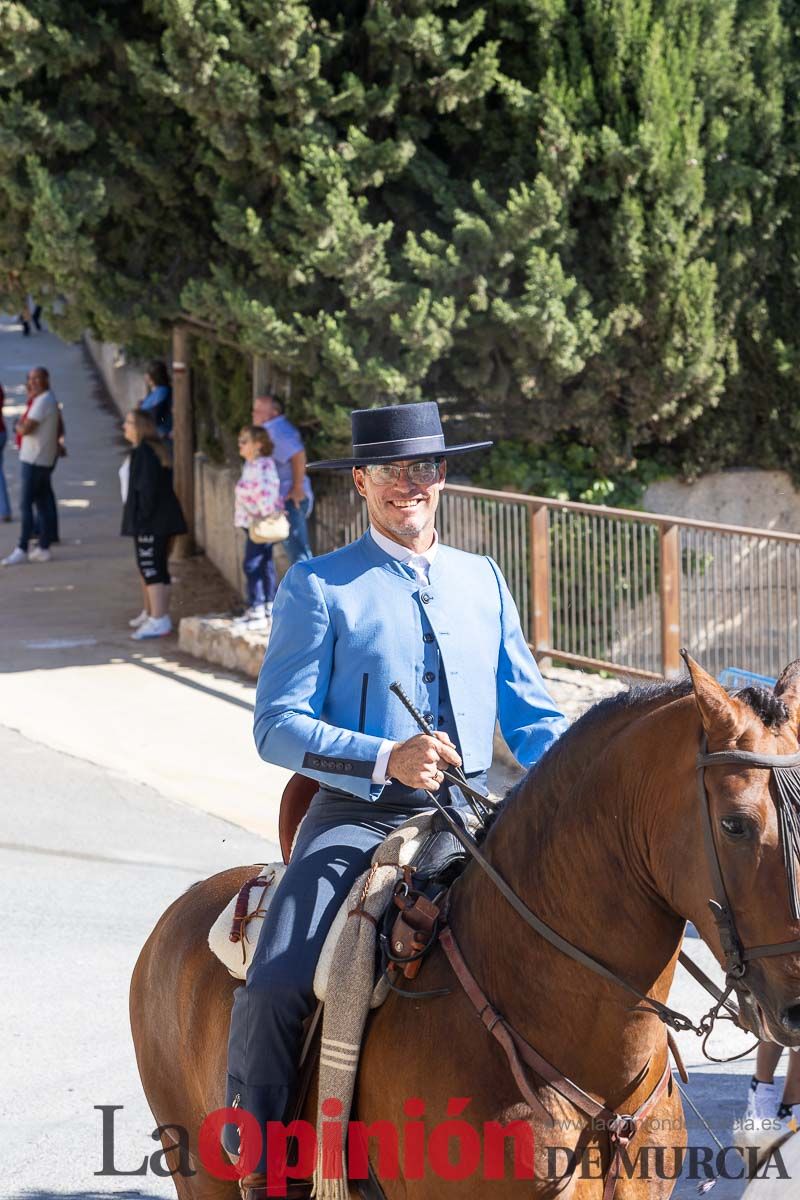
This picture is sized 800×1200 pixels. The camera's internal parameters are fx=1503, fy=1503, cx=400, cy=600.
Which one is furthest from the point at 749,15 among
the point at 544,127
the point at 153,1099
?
the point at 153,1099

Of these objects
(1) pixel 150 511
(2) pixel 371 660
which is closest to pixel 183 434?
(1) pixel 150 511

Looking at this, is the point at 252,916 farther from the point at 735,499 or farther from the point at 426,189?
the point at 735,499

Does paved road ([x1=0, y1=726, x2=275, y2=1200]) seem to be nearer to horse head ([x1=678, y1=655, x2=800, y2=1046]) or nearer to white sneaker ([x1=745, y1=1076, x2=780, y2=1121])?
white sneaker ([x1=745, y1=1076, x2=780, y2=1121])

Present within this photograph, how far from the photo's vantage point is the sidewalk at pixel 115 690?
11078 mm

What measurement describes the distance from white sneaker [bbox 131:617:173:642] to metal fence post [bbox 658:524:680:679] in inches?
235

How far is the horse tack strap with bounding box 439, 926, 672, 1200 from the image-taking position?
3.46 metres

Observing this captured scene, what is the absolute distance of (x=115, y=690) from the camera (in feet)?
43.0

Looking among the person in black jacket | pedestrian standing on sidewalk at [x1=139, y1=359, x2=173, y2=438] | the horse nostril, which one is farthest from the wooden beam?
the horse nostril

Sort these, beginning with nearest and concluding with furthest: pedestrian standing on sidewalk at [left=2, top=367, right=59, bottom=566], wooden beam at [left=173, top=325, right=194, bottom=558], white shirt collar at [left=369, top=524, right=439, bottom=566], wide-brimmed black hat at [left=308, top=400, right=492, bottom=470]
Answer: wide-brimmed black hat at [left=308, top=400, right=492, bottom=470] → white shirt collar at [left=369, top=524, right=439, bottom=566] → wooden beam at [left=173, top=325, right=194, bottom=558] → pedestrian standing on sidewalk at [left=2, top=367, right=59, bottom=566]

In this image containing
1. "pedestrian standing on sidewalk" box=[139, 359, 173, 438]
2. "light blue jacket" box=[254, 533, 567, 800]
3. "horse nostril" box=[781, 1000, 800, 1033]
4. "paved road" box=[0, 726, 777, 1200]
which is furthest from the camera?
"pedestrian standing on sidewalk" box=[139, 359, 173, 438]

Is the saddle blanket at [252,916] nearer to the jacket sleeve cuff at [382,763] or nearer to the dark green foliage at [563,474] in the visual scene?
the jacket sleeve cuff at [382,763]

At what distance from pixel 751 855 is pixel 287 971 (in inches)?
55.6

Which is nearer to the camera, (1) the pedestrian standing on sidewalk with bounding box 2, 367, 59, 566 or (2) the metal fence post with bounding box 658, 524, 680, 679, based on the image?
(2) the metal fence post with bounding box 658, 524, 680, 679

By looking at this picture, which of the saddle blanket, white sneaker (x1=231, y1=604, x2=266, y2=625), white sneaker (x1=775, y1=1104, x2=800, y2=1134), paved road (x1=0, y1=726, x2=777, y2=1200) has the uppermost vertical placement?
the saddle blanket
